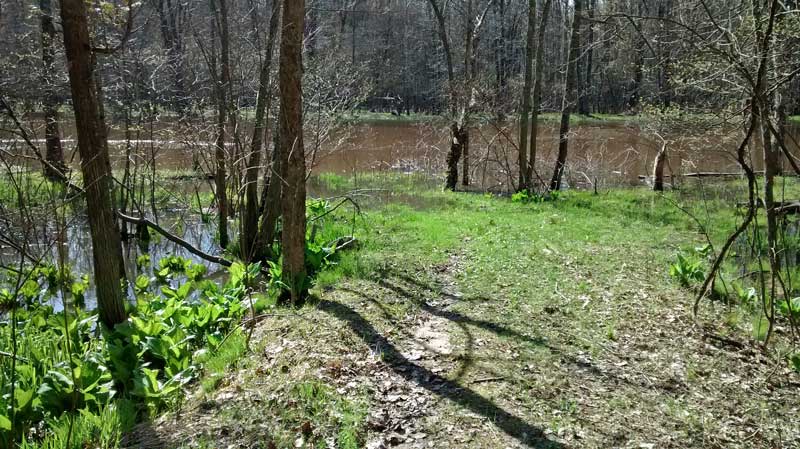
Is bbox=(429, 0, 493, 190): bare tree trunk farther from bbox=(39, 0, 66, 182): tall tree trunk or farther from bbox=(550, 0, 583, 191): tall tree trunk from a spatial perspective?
bbox=(39, 0, 66, 182): tall tree trunk

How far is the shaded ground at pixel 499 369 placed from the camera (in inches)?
152

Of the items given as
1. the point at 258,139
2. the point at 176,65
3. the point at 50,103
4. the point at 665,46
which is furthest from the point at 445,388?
the point at 176,65

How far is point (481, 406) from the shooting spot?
4117mm

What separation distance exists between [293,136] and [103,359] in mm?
2645

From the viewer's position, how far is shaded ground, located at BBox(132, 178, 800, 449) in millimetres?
3859

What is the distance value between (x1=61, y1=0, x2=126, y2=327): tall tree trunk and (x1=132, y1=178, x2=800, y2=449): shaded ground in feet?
5.01

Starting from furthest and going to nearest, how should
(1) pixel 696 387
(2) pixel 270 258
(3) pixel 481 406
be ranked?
(2) pixel 270 258
(1) pixel 696 387
(3) pixel 481 406

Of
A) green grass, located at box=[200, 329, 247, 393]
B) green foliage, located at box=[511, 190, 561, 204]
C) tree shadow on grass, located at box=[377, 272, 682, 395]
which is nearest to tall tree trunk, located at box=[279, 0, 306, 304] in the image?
green grass, located at box=[200, 329, 247, 393]

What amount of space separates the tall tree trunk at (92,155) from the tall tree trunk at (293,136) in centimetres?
169

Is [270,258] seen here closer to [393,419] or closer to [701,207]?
[393,419]

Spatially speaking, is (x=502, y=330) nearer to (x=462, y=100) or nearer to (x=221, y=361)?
(x=221, y=361)

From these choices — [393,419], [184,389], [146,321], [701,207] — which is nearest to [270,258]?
[146,321]

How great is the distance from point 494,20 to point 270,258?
40599mm

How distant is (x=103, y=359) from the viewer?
16.0 feet
